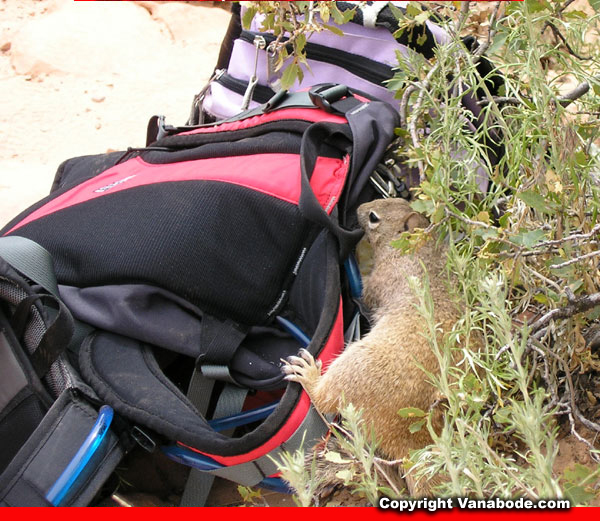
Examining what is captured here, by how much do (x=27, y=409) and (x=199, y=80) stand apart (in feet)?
12.1

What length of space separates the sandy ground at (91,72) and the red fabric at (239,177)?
5.37ft

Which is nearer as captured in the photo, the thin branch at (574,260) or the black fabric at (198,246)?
the thin branch at (574,260)

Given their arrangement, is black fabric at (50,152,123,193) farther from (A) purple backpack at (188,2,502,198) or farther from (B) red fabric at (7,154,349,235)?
(A) purple backpack at (188,2,502,198)

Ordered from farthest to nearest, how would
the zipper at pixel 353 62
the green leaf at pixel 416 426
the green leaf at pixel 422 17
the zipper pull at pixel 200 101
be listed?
the zipper pull at pixel 200 101
the zipper at pixel 353 62
the green leaf at pixel 422 17
the green leaf at pixel 416 426

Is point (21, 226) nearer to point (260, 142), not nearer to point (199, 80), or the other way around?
point (260, 142)

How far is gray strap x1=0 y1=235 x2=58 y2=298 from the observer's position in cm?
170

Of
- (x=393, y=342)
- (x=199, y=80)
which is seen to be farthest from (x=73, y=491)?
(x=199, y=80)

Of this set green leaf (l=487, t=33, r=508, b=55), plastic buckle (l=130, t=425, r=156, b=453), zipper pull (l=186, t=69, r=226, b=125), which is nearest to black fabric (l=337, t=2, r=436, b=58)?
green leaf (l=487, t=33, r=508, b=55)

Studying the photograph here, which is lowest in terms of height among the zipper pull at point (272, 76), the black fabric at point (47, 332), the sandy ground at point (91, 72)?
the sandy ground at point (91, 72)

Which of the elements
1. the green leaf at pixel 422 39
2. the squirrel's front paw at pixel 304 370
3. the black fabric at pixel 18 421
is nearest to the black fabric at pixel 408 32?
the green leaf at pixel 422 39

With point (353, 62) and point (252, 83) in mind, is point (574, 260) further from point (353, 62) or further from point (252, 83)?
point (252, 83)

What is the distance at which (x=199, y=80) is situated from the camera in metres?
4.84

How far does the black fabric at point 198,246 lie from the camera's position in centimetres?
180

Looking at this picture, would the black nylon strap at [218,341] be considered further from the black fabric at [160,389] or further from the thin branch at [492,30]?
the thin branch at [492,30]
